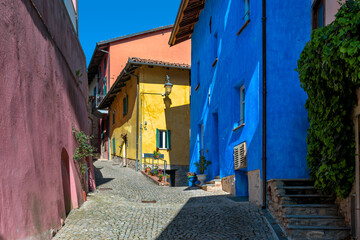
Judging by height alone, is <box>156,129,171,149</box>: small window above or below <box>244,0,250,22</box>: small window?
below

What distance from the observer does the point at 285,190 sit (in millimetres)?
7977

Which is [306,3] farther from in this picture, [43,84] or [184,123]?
[184,123]

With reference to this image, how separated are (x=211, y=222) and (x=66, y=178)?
3.40 meters

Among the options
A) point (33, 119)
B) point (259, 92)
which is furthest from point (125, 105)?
point (33, 119)

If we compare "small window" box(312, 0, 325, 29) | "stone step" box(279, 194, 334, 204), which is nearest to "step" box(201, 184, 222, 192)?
"stone step" box(279, 194, 334, 204)

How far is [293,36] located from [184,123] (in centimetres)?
1322

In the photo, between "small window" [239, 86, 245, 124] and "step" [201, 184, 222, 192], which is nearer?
"small window" [239, 86, 245, 124]

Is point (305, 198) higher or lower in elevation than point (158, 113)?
lower

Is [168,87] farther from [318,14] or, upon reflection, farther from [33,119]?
[33,119]

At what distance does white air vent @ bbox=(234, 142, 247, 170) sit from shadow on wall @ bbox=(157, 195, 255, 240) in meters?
1.16

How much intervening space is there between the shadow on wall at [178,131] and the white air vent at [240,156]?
1059 cm

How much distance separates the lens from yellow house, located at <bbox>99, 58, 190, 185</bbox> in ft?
68.2

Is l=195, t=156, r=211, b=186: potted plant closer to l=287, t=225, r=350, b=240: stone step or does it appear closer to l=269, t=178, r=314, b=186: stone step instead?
l=269, t=178, r=314, b=186: stone step

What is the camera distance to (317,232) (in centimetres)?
652
